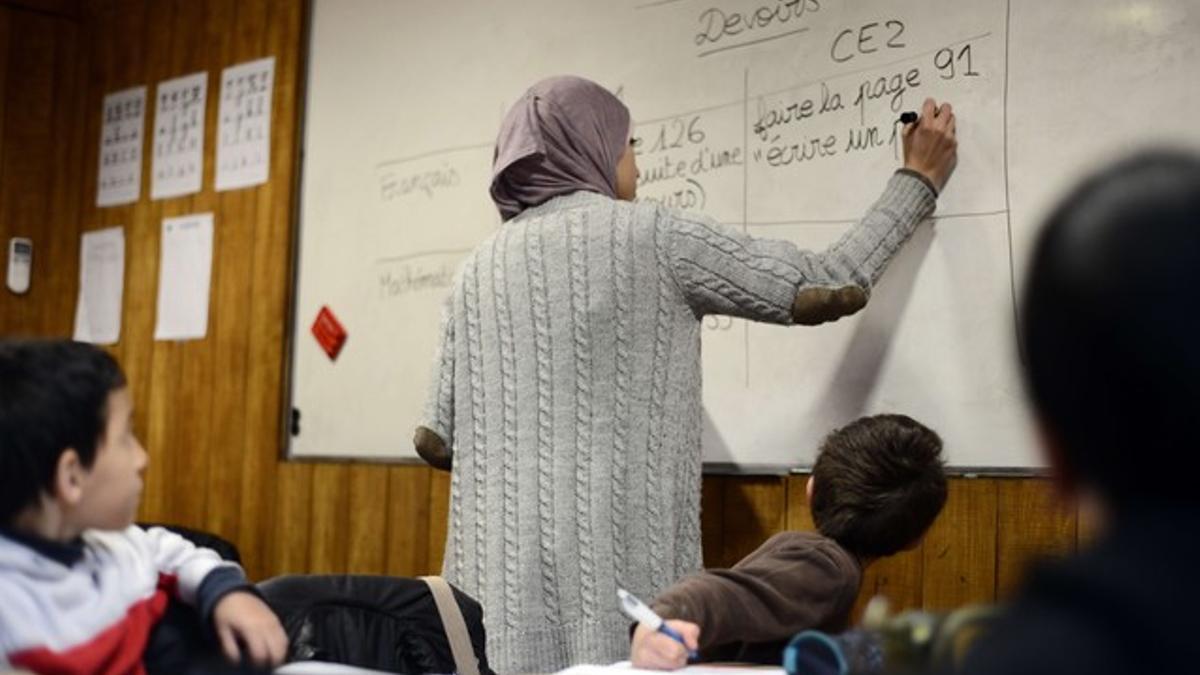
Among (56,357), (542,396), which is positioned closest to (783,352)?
(542,396)

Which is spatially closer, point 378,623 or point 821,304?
point 378,623

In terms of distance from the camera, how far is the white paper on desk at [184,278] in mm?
4023

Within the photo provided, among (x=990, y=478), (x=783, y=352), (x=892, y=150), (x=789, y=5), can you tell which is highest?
(x=789, y=5)

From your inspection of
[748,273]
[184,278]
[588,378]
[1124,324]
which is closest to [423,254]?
[184,278]

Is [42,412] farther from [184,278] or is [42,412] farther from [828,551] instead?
[184,278]

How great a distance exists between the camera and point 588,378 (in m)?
2.28

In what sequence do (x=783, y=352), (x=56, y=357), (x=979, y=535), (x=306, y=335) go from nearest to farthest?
(x=56, y=357)
(x=979, y=535)
(x=783, y=352)
(x=306, y=335)

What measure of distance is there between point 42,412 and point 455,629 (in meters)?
0.58

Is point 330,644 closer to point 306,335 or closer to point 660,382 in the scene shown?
point 660,382

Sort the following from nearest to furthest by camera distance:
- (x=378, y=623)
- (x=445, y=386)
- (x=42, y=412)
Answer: (x=42, y=412) → (x=378, y=623) → (x=445, y=386)

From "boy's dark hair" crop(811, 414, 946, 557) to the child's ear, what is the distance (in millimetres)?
1073

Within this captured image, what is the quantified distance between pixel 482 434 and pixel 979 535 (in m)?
0.82

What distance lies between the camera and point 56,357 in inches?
52.9

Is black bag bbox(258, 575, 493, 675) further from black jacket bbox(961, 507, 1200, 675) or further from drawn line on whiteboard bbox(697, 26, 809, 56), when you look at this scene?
drawn line on whiteboard bbox(697, 26, 809, 56)
